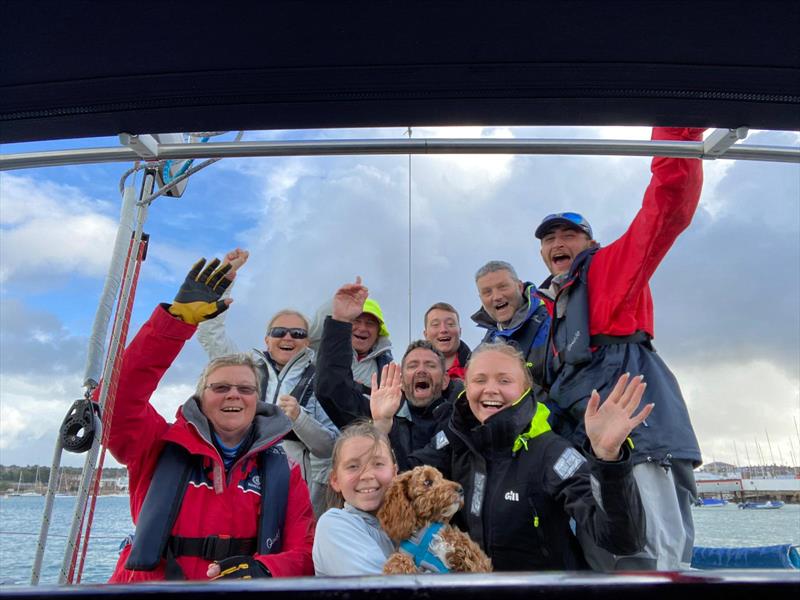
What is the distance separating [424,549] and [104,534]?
2345 centimetres

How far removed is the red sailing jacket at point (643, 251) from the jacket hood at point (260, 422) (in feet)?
4.49

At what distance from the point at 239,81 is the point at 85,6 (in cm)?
37

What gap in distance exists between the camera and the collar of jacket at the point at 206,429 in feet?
8.18

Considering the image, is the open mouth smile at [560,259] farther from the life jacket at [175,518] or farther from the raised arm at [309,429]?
the life jacket at [175,518]

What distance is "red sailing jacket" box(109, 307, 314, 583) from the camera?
7.97 feet

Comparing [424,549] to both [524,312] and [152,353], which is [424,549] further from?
[524,312]

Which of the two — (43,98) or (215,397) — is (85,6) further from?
(215,397)

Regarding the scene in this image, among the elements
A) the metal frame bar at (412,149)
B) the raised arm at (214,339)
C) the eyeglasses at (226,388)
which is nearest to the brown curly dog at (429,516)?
the eyeglasses at (226,388)

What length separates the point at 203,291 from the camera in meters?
2.47

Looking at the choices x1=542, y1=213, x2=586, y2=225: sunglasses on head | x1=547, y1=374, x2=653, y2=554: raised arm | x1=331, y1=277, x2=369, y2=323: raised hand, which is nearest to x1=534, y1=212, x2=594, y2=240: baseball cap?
x1=542, y1=213, x2=586, y2=225: sunglasses on head

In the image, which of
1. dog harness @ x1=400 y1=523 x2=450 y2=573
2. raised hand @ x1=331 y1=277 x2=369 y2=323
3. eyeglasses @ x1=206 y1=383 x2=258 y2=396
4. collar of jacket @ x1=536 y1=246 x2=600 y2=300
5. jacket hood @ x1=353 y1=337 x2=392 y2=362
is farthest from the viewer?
jacket hood @ x1=353 y1=337 x2=392 y2=362

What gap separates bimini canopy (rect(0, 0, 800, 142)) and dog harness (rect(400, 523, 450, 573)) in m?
1.38

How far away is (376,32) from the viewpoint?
4.25 ft

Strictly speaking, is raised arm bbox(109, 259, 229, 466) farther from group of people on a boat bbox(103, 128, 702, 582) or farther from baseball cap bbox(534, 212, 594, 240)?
baseball cap bbox(534, 212, 594, 240)
